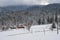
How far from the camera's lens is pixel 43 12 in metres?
81.1

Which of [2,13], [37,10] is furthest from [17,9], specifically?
[37,10]

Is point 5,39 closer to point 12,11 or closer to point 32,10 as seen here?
point 12,11

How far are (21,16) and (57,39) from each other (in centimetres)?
6977

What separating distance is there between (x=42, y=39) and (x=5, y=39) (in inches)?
91.2

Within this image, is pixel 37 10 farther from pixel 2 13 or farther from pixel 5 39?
pixel 5 39

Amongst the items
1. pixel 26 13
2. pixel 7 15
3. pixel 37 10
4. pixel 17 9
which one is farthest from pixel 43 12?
pixel 7 15

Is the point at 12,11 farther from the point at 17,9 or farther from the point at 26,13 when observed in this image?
the point at 26,13

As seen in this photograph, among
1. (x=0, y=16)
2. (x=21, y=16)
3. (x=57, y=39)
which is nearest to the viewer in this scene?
(x=57, y=39)

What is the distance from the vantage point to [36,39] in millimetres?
9094

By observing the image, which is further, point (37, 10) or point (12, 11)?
point (37, 10)

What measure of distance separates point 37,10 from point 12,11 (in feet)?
54.9

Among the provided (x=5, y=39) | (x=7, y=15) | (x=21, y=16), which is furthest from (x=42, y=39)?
(x=21, y=16)

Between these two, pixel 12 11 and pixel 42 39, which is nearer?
pixel 42 39

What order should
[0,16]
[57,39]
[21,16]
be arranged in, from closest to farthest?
[57,39] → [0,16] → [21,16]
